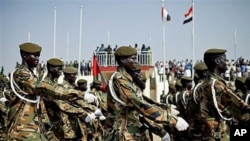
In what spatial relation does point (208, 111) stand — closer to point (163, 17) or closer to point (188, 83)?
point (188, 83)

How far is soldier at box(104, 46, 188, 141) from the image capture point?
5.14 meters

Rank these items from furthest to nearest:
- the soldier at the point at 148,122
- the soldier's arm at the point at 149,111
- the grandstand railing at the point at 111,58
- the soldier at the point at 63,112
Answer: the grandstand railing at the point at 111,58, the soldier at the point at 63,112, the soldier at the point at 148,122, the soldier's arm at the point at 149,111

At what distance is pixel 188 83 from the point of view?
10.5 m

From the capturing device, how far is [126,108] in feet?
18.1

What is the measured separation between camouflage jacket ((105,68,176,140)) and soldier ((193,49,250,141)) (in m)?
0.91

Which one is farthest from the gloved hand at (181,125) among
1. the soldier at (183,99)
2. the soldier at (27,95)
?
→ the soldier at (183,99)

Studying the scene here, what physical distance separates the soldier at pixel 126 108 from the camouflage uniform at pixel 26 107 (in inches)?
23.1

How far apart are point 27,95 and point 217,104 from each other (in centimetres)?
246

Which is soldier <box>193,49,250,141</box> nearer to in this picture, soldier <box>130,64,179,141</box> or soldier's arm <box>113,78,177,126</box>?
soldier <box>130,64,179,141</box>

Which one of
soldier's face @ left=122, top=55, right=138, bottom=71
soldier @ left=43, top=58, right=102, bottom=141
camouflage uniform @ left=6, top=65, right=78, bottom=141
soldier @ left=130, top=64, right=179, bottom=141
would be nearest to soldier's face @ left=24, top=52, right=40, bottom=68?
camouflage uniform @ left=6, top=65, right=78, bottom=141

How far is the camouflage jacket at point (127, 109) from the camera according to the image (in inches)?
203

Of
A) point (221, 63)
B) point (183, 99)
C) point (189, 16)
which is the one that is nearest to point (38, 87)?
point (221, 63)

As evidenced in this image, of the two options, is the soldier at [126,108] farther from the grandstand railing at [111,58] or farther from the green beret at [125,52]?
the grandstand railing at [111,58]

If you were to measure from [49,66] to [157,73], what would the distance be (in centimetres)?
1993
